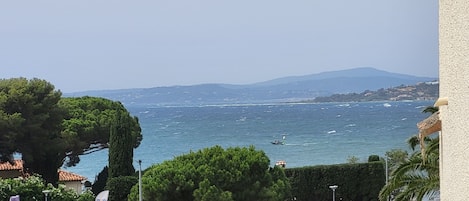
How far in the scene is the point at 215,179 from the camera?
1669 centimetres

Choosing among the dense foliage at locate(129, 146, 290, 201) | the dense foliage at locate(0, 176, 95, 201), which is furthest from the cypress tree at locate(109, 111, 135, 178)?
the dense foliage at locate(129, 146, 290, 201)

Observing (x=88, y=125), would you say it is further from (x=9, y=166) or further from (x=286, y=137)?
(x=286, y=137)

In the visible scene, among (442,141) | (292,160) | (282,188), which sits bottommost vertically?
(292,160)

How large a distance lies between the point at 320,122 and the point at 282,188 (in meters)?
107

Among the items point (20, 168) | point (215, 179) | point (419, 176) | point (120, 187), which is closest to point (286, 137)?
point (20, 168)

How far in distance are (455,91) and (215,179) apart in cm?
1415

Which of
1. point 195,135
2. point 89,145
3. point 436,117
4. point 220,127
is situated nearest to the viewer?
point 436,117

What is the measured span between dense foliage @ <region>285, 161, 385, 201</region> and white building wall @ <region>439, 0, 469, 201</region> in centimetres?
2033

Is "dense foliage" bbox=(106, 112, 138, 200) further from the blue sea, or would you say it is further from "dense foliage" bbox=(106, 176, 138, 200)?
the blue sea

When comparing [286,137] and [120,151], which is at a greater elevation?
[120,151]

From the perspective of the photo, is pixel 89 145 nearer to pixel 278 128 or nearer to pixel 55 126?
pixel 55 126

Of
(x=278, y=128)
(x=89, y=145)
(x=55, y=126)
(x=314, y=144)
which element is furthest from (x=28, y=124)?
(x=278, y=128)

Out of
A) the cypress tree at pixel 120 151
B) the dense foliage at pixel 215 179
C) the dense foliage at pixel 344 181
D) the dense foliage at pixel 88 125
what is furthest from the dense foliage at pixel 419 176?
the dense foliage at pixel 88 125

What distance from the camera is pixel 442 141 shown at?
3068 millimetres
